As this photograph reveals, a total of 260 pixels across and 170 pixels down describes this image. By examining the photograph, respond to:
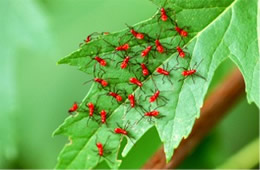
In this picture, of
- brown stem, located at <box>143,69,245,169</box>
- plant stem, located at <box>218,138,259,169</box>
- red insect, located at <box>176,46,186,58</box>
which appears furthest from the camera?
plant stem, located at <box>218,138,259,169</box>

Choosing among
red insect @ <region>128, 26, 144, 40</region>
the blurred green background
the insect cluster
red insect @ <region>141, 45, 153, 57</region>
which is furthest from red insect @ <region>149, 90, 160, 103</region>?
the blurred green background

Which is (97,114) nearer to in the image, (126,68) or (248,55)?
(126,68)

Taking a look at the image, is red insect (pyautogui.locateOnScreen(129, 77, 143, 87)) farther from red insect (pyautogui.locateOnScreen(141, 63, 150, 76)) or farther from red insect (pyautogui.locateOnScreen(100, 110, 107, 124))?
red insect (pyautogui.locateOnScreen(100, 110, 107, 124))

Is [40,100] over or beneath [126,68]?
beneath

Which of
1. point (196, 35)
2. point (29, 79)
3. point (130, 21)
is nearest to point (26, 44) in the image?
point (29, 79)

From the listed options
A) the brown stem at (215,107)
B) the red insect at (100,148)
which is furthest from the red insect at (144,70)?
the brown stem at (215,107)

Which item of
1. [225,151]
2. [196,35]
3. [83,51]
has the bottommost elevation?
[225,151]

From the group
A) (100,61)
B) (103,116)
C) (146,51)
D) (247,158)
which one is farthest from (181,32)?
(247,158)
